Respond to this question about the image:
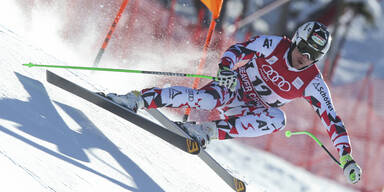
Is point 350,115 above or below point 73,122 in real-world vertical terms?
above

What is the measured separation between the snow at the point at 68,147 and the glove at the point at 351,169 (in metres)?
1.06

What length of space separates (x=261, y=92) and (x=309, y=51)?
57cm

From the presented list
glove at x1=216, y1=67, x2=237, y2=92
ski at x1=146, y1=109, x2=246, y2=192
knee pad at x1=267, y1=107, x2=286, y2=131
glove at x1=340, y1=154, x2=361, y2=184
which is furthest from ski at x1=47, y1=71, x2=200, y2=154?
glove at x1=340, y1=154, x2=361, y2=184

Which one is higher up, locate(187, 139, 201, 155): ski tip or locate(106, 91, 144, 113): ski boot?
locate(106, 91, 144, 113): ski boot

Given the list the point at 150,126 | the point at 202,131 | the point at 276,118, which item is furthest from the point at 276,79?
the point at 150,126

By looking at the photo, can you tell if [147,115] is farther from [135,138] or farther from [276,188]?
[276,188]

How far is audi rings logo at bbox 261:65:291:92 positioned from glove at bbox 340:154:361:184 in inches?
30.2

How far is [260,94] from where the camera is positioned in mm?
4242

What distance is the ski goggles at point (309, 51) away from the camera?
3906mm

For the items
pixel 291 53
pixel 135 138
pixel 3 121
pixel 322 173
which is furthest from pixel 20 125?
pixel 322 173

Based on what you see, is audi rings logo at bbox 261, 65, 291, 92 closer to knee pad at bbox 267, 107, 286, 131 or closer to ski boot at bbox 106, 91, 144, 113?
knee pad at bbox 267, 107, 286, 131

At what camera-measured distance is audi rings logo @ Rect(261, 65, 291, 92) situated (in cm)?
414

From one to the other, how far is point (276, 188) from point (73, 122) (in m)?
3.20

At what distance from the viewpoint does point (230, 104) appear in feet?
14.1
